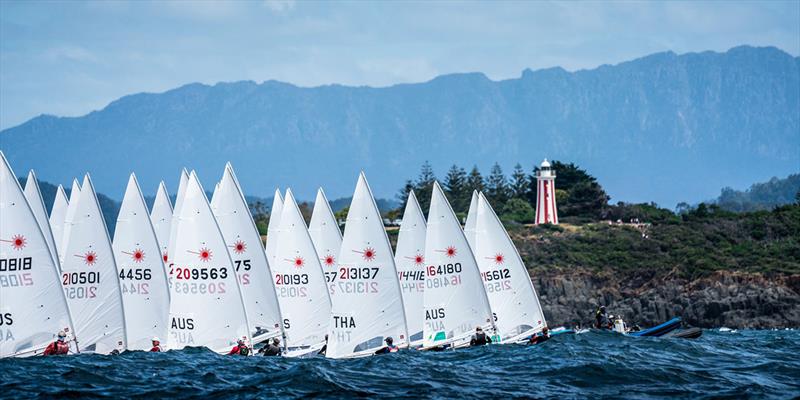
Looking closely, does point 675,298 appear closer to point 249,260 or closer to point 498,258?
point 498,258

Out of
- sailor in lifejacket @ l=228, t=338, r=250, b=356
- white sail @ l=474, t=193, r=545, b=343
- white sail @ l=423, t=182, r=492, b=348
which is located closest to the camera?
sailor in lifejacket @ l=228, t=338, r=250, b=356

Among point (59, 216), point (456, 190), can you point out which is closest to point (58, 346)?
point (59, 216)

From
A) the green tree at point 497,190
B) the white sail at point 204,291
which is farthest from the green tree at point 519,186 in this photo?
the white sail at point 204,291

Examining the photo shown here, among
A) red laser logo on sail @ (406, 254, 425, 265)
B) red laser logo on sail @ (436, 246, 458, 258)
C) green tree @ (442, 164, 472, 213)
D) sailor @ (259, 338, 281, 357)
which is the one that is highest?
green tree @ (442, 164, 472, 213)

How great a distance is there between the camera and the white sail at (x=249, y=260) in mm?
42781

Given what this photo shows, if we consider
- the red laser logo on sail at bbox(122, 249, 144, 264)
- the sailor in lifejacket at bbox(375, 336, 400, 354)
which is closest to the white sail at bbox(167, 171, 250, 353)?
the red laser logo on sail at bbox(122, 249, 144, 264)

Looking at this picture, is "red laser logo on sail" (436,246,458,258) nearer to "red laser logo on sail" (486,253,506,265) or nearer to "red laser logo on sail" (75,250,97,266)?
"red laser logo on sail" (486,253,506,265)

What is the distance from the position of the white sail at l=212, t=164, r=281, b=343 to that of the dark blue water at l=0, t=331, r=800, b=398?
10.6ft

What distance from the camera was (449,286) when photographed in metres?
45.3

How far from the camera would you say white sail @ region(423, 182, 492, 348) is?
148ft

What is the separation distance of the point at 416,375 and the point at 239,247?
11.3 meters

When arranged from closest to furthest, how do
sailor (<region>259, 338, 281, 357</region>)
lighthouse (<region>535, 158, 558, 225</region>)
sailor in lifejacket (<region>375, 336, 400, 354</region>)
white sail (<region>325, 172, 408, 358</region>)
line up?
sailor in lifejacket (<region>375, 336, 400, 354</region>), white sail (<region>325, 172, 408, 358</region>), sailor (<region>259, 338, 281, 357</region>), lighthouse (<region>535, 158, 558, 225</region>)

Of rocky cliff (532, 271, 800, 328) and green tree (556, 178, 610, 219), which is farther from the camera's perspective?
green tree (556, 178, 610, 219)

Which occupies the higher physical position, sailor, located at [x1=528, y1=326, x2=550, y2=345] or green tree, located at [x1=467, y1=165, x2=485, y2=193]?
green tree, located at [x1=467, y1=165, x2=485, y2=193]
